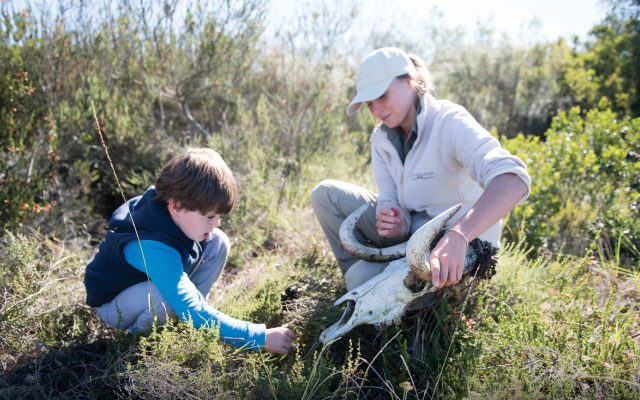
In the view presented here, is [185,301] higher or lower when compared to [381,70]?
lower

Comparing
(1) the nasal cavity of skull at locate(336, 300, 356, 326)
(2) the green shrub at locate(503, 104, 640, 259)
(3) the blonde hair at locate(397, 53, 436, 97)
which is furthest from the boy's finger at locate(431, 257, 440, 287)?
(2) the green shrub at locate(503, 104, 640, 259)

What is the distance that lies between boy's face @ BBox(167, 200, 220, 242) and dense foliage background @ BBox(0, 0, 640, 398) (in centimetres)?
50

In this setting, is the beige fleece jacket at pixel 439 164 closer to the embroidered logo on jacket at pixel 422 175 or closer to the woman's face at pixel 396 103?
the embroidered logo on jacket at pixel 422 175

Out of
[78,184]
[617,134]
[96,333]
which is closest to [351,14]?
[617,134]

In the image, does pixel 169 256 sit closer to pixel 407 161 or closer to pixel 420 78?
pixel 407 161

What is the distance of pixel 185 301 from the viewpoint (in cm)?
191

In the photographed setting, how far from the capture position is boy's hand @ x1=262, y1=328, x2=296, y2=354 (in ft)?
6.49

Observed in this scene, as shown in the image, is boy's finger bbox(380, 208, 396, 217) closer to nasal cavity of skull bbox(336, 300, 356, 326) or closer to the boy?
nasal cavity of skull bbox(336, 300, 356, 326)

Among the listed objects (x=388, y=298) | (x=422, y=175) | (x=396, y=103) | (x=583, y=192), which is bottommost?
(x=583, y=192)

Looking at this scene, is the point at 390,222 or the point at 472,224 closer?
the point at 472,224

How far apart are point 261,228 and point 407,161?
69.3 inches

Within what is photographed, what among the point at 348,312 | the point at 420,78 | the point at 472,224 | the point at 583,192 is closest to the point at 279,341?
the point at 348,312

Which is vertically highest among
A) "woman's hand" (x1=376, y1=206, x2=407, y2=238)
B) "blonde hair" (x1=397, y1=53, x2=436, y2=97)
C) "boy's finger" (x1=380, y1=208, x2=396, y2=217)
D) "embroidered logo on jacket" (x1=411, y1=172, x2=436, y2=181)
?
"blonde hair" (x1=397, y1=53, x2=436, y2=97)

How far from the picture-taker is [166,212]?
6.86 feet
